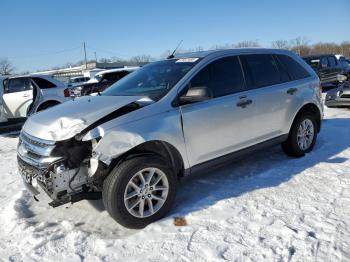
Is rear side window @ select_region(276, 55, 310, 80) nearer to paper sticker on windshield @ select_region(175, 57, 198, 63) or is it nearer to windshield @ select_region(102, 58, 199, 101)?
paper sticker on windshield @ select_region(175, 57, 198, 63)

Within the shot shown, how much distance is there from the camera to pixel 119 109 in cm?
362

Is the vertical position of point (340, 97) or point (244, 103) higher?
point (244, 103)

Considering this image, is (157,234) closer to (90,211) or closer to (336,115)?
(90,211)

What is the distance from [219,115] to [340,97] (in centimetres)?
673

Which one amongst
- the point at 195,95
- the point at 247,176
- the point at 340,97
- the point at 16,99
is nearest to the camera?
the point at 195,95

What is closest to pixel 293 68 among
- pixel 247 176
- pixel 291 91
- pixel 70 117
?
pixel 291 91

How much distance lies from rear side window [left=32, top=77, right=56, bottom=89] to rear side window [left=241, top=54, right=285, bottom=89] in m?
7.41

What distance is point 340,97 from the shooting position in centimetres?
952

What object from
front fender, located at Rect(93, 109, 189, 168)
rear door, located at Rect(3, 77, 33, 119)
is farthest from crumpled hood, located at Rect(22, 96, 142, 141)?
rear door, located at Rect(3, 77, 33, 119)

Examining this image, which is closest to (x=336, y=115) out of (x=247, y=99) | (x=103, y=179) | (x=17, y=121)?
(x=247, y=99)

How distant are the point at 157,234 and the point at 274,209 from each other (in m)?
1.31

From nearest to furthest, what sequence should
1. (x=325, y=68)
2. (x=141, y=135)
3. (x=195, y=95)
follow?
(x=141, y=135)
(x=195, y=95)
(x=325, y=68)

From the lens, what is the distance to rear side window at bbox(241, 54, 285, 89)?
473cm

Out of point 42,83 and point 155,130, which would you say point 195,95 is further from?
point 42,83
